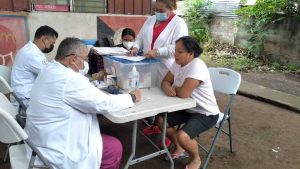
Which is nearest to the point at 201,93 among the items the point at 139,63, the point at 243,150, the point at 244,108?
the point at 139,63

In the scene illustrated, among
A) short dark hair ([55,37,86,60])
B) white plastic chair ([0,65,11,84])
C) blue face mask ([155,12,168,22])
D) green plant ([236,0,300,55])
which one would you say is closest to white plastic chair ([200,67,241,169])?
blue face mask ([155,12,168,22])

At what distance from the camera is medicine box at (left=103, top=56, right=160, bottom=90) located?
227 centimetres

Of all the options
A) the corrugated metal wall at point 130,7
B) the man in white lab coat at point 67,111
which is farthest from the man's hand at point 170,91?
the corrugated metal wall at point 130,7

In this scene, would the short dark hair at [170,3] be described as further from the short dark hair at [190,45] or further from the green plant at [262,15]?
the green plant at [262,15]

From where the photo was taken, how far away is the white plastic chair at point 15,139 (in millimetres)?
1413

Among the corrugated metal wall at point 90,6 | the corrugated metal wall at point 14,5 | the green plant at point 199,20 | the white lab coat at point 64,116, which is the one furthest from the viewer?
the green plant at point 199,20

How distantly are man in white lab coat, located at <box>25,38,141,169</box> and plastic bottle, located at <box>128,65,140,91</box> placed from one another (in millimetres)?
528

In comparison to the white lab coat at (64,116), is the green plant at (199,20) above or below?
above

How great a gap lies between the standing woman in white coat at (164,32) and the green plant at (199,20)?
715cm

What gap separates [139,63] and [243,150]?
5.62 ft

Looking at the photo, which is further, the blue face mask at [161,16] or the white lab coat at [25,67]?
the blue face mask at [161,16]

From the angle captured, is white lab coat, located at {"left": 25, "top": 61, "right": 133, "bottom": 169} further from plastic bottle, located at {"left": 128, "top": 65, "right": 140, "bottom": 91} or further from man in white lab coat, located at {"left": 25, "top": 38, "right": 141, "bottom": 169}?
plastic bottle, located at {"left": 128, "top": 65, "right": 140, "bottom": 91}

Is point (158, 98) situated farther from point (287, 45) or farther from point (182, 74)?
point (287, 45)

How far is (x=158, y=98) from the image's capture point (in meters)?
2.17
